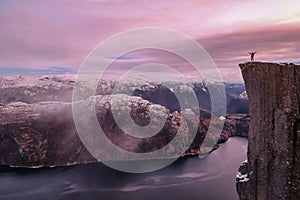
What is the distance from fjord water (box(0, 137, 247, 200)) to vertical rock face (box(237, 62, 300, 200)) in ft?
156

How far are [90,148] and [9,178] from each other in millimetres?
44988

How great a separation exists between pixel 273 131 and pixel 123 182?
65888mm

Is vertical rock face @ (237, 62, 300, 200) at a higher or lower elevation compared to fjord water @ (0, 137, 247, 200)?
higher

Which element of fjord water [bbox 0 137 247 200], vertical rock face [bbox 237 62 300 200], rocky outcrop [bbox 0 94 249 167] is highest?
vertical rock face [bbox 237 62 300 200]

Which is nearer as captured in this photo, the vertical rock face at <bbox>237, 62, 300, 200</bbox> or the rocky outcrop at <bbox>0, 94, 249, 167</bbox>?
the vertical rock face at <bbox>237, 62, 300, 200</bbox>

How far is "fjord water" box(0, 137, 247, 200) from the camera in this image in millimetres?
66438

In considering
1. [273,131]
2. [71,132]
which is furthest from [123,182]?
[71,132]

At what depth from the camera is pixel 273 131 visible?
683 inches

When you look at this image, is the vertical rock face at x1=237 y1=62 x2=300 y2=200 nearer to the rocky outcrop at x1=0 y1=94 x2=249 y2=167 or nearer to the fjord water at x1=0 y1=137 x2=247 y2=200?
the fjord water at x1=0 y1=137 x2=247 y2=200

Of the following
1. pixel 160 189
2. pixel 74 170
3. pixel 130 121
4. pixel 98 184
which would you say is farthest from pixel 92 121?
pixel 160 189

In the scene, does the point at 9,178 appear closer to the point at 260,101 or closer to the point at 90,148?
the point at 90,148

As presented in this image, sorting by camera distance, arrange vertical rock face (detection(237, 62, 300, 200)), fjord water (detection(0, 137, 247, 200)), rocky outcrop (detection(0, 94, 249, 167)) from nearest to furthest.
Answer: vertical rock face (detection(237, 62, 300, 200))
fjord water (detection(0, 137, 247, 200))
rocky outcrop (detection(0, 94, 249, 167))

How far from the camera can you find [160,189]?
70.4 m

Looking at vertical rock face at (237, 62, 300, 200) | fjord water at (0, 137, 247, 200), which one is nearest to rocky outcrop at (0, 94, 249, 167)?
fjord water at (0, 137, 247, 200)
